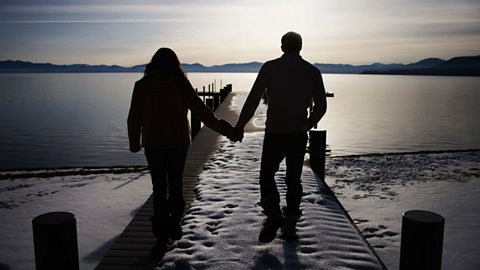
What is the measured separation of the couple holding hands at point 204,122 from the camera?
11.5 feet

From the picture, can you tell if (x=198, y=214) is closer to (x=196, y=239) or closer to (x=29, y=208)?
(x=196, y=239)

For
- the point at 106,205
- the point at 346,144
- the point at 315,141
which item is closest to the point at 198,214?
the point at 315,141

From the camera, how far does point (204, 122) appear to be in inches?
158

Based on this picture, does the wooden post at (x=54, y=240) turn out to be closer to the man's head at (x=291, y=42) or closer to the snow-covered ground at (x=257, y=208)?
the snow-covered ground at (x=257, y=208)

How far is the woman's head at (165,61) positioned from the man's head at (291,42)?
114 cm

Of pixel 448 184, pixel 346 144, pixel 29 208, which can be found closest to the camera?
pixel 29 208

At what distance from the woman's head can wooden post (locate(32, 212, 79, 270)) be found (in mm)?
1476

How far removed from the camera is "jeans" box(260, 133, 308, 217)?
3977 millimetres

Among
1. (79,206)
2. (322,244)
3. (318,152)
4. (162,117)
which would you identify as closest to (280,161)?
(322,244)

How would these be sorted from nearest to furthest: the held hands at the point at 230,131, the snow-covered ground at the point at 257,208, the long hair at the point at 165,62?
the long hair at the point at 165,62
the snow-covered ground at the point at 257,208
the held hands at the point at 230,131

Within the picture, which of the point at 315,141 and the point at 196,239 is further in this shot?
the point at 315,141

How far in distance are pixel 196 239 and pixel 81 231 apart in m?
5.44

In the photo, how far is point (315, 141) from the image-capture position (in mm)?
7844

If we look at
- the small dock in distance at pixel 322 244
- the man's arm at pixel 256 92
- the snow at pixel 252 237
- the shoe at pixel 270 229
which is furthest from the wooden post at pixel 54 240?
the man's arm at pixel 256 92
